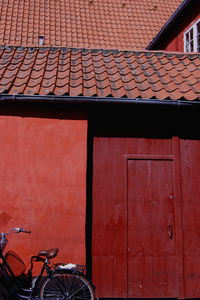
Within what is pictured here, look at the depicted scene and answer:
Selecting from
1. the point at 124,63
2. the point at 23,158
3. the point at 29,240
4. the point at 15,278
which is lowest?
the point at 15,278

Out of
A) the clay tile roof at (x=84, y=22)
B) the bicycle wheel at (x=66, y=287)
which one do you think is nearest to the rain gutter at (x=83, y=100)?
the bicycle wheel at (x=66, y=287)

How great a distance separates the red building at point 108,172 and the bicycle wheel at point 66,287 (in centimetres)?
64

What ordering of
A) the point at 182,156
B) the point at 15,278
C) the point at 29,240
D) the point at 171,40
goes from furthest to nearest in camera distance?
the point at 171,40, the point at 182,156, the point at 29,240, the point at 15,278

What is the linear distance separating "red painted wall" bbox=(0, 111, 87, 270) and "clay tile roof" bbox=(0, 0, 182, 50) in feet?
24.9

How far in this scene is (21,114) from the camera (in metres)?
5.95

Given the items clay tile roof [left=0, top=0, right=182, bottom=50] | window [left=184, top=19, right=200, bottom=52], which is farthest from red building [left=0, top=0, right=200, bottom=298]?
clay tile roof [left=0, top=0, right=182, bottom=50]

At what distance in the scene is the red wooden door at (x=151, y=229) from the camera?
5.96 meters

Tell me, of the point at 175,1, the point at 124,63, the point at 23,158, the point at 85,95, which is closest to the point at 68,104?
the point at 85,95

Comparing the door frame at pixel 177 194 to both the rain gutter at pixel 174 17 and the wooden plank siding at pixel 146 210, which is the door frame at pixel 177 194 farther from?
the rain gutter at pixel 174 17

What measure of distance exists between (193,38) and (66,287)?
28.2 ft

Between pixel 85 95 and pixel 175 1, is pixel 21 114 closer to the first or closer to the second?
pixel 85 95

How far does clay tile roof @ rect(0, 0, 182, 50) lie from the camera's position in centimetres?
1316

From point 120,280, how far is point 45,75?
413 centimetres

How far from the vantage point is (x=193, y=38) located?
10.5 meters
